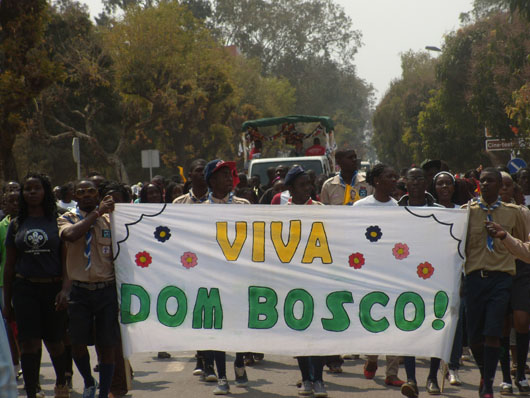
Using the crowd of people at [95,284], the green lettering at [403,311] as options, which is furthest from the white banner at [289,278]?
the crowd of people at [95,284]

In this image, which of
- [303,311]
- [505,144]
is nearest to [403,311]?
[303,311]

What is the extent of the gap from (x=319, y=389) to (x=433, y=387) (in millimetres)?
965

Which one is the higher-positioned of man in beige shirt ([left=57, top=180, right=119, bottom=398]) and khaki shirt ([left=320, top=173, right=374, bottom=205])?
khaki shirt ([left=320, top=173, right=374, bottom=205])

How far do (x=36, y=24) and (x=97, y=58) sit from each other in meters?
16.3

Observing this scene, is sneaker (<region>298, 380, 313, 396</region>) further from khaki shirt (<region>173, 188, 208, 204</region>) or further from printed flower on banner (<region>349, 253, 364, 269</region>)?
khaki shirt (<region>173, 188, 208, 204</region>)

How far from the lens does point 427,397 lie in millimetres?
7562

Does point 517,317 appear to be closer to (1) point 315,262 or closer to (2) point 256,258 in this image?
(1) point 315,262

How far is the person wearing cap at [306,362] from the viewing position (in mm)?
7539

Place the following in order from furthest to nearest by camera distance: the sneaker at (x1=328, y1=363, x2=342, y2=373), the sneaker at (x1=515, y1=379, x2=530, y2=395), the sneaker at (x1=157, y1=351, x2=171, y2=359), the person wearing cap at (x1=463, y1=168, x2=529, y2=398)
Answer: the sneaker at (x1=157, y1=351, x2=171, y2=359), the sneaker at (x1=328, y1=363, x2=342, y2=373), the sneaker at (x1=515, y1=379, x2=530, y2=395), the person wearing cap at (x1=463, y1=168, x2=529, y2=398)

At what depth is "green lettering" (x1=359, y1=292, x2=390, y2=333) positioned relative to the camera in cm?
713

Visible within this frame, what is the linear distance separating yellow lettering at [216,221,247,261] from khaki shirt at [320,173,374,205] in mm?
2772

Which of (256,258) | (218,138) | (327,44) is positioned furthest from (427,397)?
(327,44)

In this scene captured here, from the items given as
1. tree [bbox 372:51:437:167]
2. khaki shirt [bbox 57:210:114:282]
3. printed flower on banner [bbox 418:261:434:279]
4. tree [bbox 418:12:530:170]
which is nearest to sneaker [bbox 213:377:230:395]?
khaki shirt [bbox 57:210:114:282]

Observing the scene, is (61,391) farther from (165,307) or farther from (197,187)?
(197,187)
